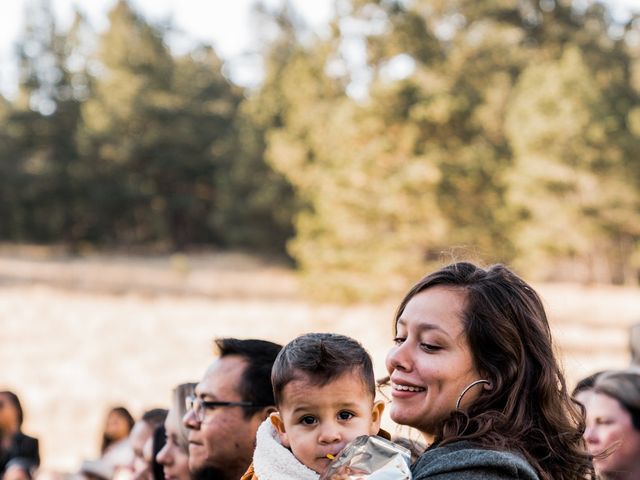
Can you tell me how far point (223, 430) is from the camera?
2701mm

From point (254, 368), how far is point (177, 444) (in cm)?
52

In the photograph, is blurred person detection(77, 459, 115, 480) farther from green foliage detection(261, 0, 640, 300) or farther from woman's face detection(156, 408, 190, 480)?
green foliage detection(261, 0, 640, 300)

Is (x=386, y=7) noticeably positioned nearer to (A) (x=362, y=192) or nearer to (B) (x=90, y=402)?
(A) (x=362, y=192)

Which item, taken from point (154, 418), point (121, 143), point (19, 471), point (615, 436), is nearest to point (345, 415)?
point (615, 436)

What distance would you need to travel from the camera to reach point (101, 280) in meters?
34.3

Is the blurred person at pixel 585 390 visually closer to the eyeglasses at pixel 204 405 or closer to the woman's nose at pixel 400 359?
the eyeglasses at pixel 204 405

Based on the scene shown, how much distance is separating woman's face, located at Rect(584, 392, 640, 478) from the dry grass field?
697cm

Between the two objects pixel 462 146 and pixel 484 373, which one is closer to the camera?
pixel 484 373

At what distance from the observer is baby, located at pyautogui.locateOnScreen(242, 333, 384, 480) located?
2.10 m

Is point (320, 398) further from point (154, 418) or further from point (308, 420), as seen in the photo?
point (154, 418)

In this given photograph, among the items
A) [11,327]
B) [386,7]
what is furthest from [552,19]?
[11,327]

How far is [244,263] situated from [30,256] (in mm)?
10860

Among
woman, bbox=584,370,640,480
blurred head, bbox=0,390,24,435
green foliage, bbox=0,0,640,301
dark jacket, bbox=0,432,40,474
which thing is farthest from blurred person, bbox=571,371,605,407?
blurred head, bbox=0,390,24,435

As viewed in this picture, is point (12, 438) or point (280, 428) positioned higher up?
point (280, 428)
